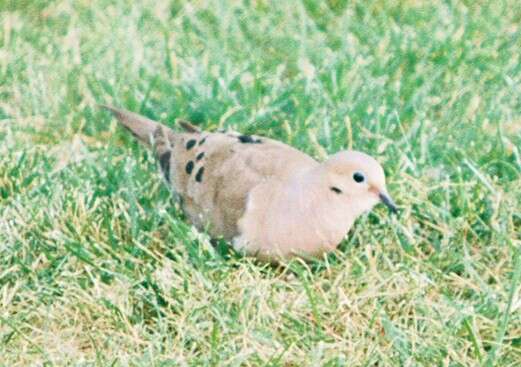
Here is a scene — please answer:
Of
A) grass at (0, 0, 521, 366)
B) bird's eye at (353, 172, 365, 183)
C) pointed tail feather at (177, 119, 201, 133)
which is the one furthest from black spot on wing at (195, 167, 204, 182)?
bird's eye at (353, 172, 365, 183)

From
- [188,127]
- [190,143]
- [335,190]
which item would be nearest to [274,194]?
[335,190]

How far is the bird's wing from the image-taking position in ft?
13.4

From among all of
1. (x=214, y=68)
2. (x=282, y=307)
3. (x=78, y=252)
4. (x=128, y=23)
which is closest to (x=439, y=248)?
(x=282, y=307)

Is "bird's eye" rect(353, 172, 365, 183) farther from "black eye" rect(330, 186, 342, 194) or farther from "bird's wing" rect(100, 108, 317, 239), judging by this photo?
"bird's wing" rect(100, 108, 317, 239)

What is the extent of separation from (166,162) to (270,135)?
57 cm

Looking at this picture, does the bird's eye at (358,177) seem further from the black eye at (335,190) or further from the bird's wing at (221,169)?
the bird's wing at (221,169)

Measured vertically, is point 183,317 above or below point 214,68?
below

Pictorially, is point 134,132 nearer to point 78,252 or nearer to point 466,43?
point 78,252

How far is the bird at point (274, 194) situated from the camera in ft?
12.8

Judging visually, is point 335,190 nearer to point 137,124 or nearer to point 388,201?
point 388,201

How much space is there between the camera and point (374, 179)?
388cm

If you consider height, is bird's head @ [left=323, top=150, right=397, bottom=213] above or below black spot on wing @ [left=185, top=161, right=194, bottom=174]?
above

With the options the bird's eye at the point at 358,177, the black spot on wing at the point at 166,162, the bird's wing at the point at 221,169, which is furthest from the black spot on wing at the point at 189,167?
the bird's eye at the point at 358,177

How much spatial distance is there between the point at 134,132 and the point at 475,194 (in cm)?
137
